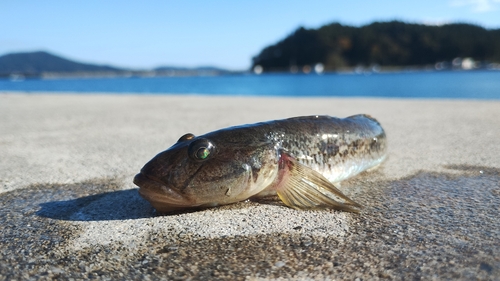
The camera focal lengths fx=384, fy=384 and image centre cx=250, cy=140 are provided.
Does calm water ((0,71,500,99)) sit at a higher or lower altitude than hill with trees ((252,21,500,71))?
lower

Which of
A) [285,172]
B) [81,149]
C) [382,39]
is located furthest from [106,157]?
[382,39]

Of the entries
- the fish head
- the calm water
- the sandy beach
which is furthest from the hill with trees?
the fish head

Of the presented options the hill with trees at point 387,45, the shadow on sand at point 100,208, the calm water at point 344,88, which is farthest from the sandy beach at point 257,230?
the hill with trees at point 387,45

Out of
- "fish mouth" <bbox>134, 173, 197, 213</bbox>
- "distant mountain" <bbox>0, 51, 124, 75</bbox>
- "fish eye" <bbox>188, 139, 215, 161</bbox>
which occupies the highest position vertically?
"distant mountain" <bbox>0, 51, 124, 75</bbox>

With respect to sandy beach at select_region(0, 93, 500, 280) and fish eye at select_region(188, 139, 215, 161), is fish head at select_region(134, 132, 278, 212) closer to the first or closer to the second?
fish eye at select_region(188, 139, 215, 161)

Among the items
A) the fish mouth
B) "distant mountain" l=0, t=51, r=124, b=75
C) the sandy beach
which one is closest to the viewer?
the sandy beach

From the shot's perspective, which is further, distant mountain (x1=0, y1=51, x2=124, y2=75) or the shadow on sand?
distant mountain (x1=0, y1=51, x2=124, y2=75)

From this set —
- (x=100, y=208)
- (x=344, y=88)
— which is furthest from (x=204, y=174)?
(x=344, y=88)

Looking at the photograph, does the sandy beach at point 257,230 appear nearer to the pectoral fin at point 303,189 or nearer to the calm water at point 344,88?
the pectoral fin at point 303,189
